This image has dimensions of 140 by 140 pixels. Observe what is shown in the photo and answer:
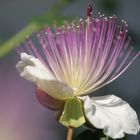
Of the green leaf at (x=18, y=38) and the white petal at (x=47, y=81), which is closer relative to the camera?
the white petal at (x=47, y=81)

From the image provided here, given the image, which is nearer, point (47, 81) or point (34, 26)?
point (47, 81)

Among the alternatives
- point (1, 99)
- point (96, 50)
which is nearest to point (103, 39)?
point (96, 50)

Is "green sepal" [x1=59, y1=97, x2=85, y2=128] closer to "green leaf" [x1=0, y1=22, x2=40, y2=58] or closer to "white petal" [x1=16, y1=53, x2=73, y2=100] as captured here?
"white petal" [x1=16, y1=53, x2=73, y2=100]

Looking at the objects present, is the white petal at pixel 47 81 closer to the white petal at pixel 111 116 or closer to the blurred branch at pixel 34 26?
the white petal at pixel 111 116

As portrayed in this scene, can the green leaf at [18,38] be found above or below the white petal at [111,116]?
above

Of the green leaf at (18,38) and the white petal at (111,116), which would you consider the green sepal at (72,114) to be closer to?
the white petal at (111,116)

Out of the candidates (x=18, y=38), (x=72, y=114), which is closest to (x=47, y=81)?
(x=72, y=114)

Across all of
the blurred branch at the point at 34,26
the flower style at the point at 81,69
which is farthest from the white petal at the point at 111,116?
the blurred branch at the point at 34,26

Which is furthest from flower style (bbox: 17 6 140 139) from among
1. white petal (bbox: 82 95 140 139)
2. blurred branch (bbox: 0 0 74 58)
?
blurred branch (bbox: 0 0 74 58)

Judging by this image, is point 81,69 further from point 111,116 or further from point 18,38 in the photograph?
point 18,38
